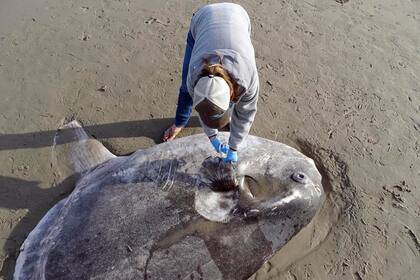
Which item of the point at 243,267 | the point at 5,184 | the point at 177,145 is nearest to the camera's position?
the point at 243,267

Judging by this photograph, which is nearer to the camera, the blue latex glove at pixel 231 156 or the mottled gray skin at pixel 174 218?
the mottled gray skin at pixel 174 218

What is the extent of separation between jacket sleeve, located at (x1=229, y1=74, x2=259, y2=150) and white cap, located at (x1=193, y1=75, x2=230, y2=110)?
1.55 ft

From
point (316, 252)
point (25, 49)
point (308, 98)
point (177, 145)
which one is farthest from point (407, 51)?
point (25, 49)

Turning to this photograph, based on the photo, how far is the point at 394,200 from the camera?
15.2 ft

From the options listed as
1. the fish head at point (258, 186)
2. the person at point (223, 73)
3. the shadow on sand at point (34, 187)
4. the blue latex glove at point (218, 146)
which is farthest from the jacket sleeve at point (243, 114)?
the shadow on sand at point (34, 187)

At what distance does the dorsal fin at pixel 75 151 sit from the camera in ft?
15.0

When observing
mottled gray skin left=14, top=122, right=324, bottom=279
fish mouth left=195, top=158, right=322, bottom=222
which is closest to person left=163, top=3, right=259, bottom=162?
fish mouth left=195, top=158, right=322, bottom=222

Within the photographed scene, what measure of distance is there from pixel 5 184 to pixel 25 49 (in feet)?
7.21

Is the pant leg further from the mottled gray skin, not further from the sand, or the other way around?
the mottled gray skin

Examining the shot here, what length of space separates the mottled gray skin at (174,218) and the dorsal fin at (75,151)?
47cm

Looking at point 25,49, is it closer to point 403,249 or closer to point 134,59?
point 134,59

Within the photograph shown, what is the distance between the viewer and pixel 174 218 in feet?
11.4

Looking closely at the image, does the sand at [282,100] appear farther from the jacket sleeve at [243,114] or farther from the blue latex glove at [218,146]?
the jacket sleeve at [243,114]

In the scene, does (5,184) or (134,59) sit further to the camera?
(134,59)
